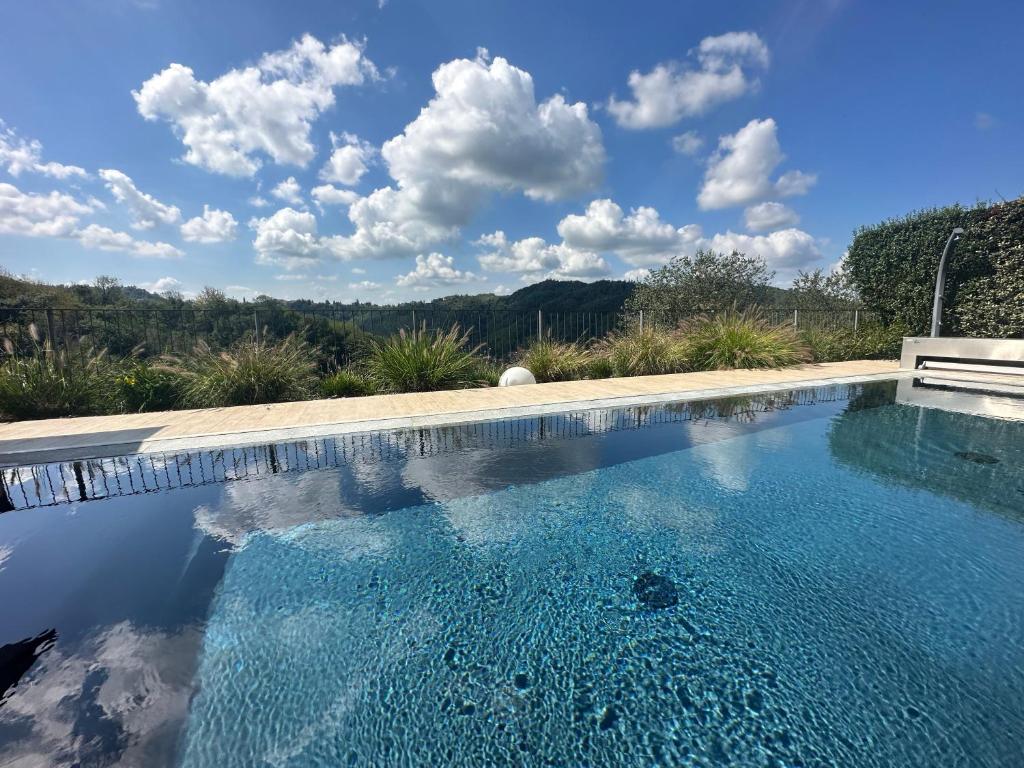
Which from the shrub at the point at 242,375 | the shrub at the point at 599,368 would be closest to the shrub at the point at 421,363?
the shrub at the point at 242,375

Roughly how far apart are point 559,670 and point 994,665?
5.56 ft

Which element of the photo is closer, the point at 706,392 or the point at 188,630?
the point at 188,630

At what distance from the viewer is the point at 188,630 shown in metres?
1.87

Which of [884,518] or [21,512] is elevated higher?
[21,512]

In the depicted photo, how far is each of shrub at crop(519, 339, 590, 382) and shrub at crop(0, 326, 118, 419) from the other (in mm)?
6164

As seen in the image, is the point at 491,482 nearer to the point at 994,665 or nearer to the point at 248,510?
the point at 248,510

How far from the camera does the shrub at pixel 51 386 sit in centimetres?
525

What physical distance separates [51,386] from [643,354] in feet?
Answer: 30.3

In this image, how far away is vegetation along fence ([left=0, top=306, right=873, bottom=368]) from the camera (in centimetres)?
622

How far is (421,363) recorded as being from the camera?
6.88 m

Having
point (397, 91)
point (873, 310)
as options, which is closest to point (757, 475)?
point (397, 91)

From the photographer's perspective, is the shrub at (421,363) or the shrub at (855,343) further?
the shrub at (855,343)

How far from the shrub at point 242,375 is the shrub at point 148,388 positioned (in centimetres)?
10

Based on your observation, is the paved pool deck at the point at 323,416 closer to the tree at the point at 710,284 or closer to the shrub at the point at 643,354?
the shrub at the point at 643,354
